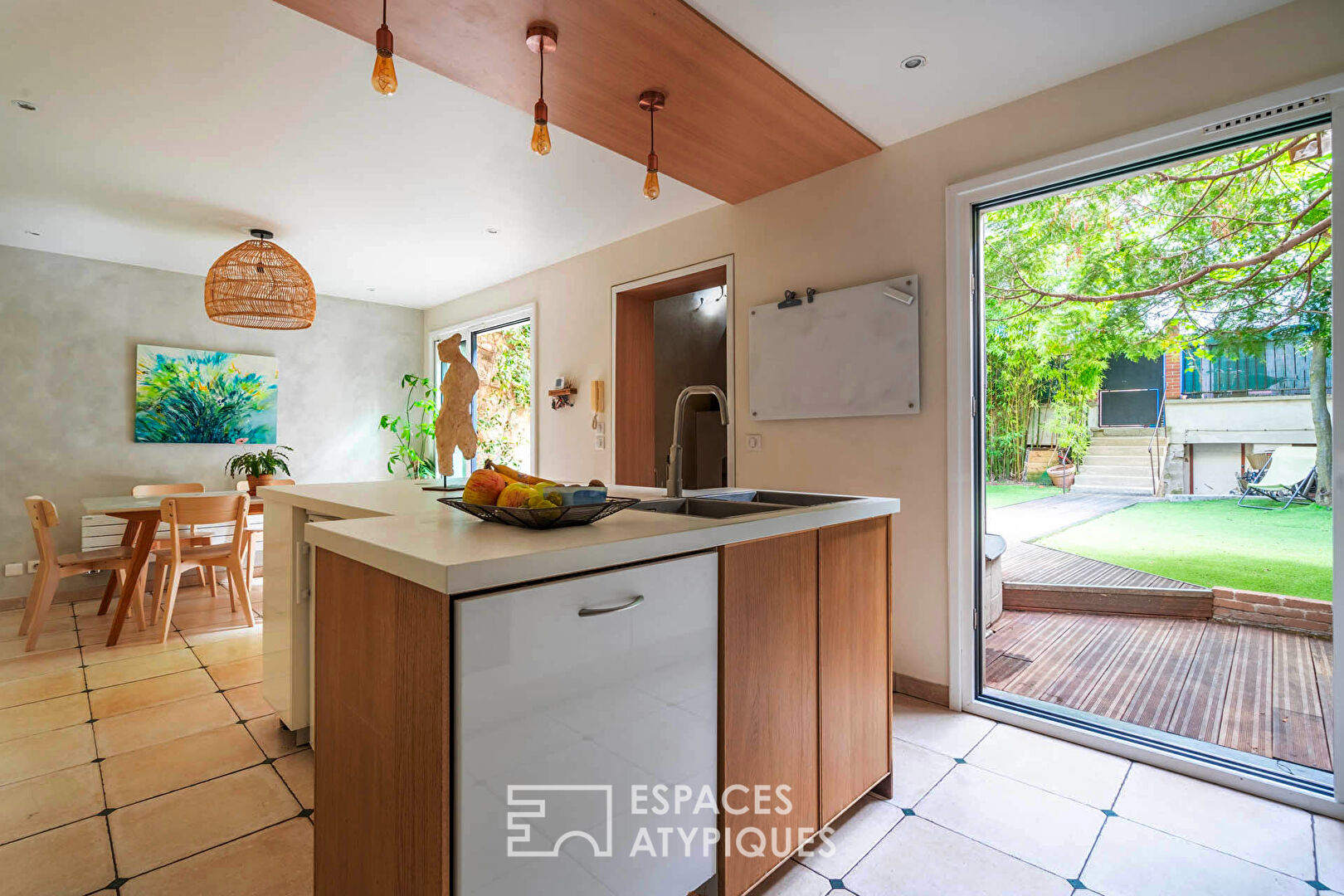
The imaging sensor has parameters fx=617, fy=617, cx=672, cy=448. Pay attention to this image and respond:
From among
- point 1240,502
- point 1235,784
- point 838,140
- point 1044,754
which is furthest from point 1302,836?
point 838,140

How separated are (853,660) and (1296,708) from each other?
2.06 m

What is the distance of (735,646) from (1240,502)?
2858 millimetres

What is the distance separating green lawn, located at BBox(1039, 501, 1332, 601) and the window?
173 inches

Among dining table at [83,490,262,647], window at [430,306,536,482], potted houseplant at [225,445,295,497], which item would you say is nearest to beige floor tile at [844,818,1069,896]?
dining table at [83,490,262,647]

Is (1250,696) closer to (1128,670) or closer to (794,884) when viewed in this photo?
(1128,670)

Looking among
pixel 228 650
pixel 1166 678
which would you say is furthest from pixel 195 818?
pixel 1166 678

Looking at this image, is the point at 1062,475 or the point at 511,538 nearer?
the point at 511,538

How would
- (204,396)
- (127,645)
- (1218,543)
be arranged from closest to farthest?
(1218,543) < (127,645) < (204,396)

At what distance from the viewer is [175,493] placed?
433 cm

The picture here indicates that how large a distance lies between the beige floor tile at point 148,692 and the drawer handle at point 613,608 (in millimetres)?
2589

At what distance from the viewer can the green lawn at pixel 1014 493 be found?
9.15ft

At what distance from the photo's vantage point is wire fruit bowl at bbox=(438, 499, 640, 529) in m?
1.18

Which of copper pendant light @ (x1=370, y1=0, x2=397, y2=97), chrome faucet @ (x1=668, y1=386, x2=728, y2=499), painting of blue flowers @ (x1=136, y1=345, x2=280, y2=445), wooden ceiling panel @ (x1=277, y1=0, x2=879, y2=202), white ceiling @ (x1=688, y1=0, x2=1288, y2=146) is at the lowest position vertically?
chrome faucet @ (x1=668, y1=386, x2=728, y2=499)

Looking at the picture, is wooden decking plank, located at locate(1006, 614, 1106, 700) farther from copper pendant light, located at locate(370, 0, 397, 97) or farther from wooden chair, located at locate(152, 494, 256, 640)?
wooden chair, located at locate(152, 494, 256, 640)
